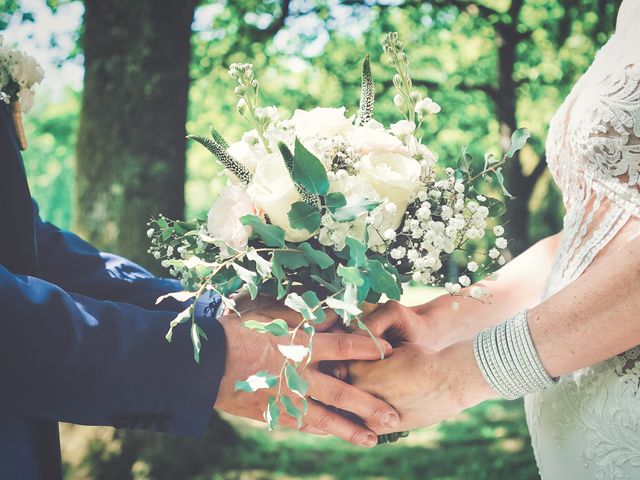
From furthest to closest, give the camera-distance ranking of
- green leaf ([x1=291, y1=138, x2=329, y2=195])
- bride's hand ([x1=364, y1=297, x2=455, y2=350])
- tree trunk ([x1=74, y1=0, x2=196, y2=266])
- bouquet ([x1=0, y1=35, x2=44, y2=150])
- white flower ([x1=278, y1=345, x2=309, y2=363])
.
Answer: tree trunk ([x1=74, y1=0, x2=196, y2=266]) → bride's hand ([x1=364, y1=297, x2=455, y2=350]) → bouquet ([x1=0, y1=35, x2=44, y2=150]) → green leaf ([x1=291, y1=138, x2=329, y2=195]) → white flower ([x1=278, y1=345, x2=309, y2=363])

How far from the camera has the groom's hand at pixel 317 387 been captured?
2211 millimetres

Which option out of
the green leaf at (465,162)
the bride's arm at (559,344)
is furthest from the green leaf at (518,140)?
the bride's arm at (559,344)

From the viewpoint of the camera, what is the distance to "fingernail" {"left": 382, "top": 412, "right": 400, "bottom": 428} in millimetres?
2338

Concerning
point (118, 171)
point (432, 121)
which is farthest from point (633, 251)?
point (432, 121)

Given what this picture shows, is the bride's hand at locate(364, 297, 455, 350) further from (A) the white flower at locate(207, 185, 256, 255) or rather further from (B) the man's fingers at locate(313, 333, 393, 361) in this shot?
(A) the white flower at locate(207, 185, 256, 255)

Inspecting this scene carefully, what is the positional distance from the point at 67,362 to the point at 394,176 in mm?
1076

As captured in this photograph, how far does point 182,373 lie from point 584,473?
4.14 feet

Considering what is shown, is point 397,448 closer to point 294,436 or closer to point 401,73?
point 294,436

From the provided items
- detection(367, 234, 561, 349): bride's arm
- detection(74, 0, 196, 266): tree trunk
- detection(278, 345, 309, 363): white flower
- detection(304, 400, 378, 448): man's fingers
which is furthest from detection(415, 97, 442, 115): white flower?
detection(74, 0, 196, 266): tree trunk

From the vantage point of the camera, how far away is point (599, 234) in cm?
208

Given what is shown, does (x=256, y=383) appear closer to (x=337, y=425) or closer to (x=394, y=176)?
(x=394, y=176)

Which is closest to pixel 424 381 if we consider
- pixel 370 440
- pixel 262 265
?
pixel 370 440

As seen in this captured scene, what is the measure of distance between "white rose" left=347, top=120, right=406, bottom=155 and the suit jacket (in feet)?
2.37

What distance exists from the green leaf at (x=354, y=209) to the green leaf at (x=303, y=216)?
0.18 ft
